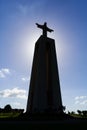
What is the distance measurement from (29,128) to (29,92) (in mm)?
17303

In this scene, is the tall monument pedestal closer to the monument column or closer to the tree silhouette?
the monument column

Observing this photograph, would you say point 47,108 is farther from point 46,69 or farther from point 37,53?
point 37,53

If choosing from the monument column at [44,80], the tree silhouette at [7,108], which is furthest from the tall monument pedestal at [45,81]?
the tree silhouette at [7,108]

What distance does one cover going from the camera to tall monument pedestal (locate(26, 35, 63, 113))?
2448 centimetres

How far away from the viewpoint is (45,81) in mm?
25344

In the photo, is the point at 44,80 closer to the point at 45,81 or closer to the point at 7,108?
the point at 45,81

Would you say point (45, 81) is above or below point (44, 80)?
below

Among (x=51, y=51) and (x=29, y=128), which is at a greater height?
(x=51, y=51)

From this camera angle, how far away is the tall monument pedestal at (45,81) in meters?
24.5

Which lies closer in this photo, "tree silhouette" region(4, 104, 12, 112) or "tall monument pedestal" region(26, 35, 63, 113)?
"tall monument pedestal" region(26, 35, 63, 113)

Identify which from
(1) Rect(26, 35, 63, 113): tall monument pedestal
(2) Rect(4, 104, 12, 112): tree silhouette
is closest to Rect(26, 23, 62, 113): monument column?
(1) Rect(26, 35, 63, 113): tall monument pedestal

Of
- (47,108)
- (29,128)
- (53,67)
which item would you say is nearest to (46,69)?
(53,67)

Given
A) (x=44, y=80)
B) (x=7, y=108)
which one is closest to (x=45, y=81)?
(x=44, y=80)

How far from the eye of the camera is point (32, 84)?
2809 cm
